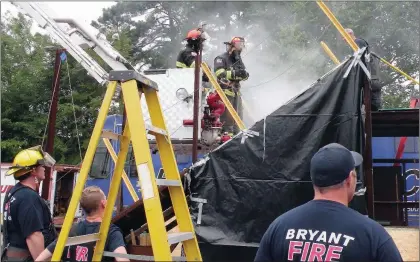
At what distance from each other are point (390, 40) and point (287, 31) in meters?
4.04

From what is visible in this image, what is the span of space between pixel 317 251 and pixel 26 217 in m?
2.43

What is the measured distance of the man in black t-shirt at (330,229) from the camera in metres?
2.12

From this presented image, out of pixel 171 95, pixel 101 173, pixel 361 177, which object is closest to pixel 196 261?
pixel 361 177

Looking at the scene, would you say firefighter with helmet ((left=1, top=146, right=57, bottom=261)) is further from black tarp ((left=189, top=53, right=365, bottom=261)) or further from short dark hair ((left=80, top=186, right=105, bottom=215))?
black tarp ((left=189, top=53, right=365, bottom=261))

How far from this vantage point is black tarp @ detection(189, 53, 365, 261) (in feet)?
14.8

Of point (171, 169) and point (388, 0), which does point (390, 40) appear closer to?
point (388, 0)

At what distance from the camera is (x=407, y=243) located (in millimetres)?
5082

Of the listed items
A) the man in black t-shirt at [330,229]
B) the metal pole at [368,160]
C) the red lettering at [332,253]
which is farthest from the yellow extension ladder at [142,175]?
the metal pole at [368,160]

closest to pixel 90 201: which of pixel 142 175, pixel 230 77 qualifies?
pixel 142 175

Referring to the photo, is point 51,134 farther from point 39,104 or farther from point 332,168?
point 39,104

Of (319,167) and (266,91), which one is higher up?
(266,91)

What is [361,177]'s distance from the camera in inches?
171

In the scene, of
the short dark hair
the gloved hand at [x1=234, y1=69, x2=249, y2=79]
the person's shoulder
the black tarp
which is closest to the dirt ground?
the black tarp

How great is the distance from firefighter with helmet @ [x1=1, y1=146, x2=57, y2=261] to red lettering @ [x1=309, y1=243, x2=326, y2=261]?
7.53ft
